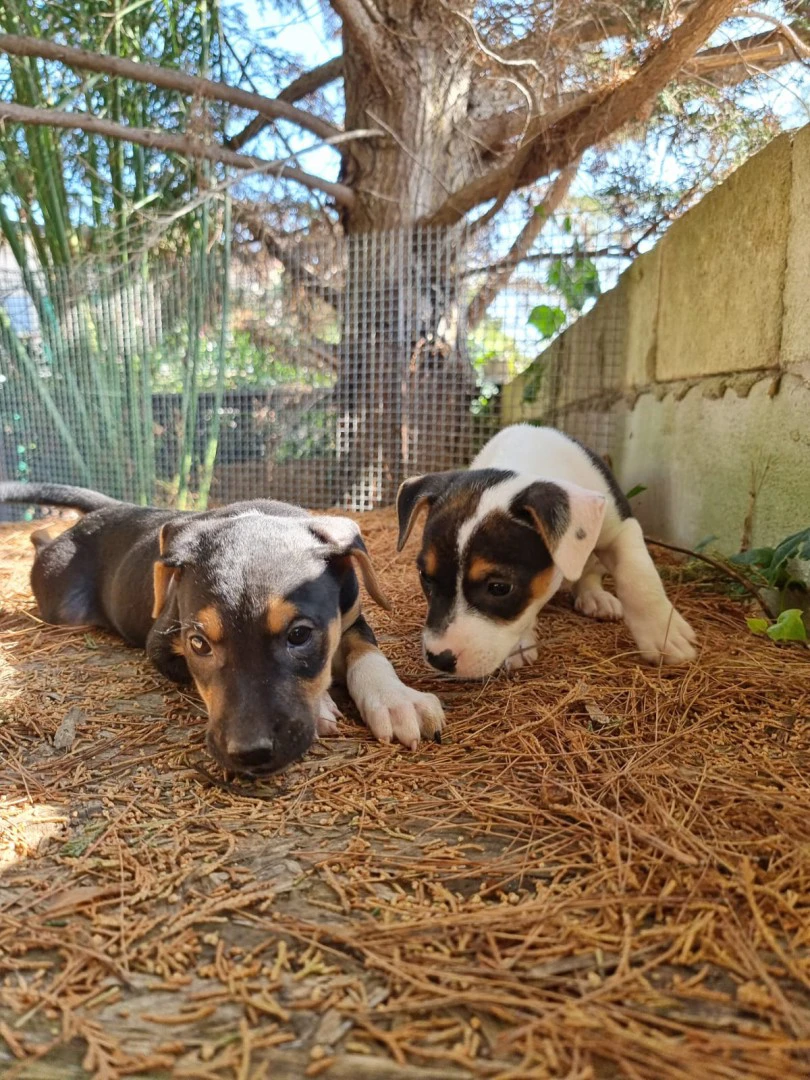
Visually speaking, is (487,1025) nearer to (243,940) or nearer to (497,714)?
(243,940)

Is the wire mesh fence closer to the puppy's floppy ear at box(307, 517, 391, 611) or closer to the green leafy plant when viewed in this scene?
the green leafy plant

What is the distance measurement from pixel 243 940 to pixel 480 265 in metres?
6.91

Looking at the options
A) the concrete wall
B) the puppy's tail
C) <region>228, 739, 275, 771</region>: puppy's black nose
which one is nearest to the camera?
<region>228, 739, 275, 771</region>: puppy's black nose

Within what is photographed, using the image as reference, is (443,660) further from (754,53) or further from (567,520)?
(754,53)

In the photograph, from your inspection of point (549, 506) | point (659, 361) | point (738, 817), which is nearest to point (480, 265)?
point (659, 361)

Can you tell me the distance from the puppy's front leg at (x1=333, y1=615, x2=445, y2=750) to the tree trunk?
4957 millimetres

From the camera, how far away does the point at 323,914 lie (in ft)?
5.45

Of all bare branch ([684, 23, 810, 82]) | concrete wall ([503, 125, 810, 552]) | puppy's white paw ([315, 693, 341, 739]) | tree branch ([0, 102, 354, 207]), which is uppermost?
bare branch ([684, 23, 810, 82])

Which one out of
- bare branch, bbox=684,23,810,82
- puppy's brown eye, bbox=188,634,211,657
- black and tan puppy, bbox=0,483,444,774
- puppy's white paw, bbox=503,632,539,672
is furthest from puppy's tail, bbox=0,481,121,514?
bare branch, bbox=684,23,810,82

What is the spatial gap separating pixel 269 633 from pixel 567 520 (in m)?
1.23

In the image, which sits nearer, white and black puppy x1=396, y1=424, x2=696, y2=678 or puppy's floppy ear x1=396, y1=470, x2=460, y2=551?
white and black puppy x1=396, y1=424, x2=696, y2=678

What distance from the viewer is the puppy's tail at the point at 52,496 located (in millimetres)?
4473

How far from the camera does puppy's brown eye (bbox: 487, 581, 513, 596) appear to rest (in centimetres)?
297

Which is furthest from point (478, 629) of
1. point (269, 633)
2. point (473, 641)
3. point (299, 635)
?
point (269, 633)
